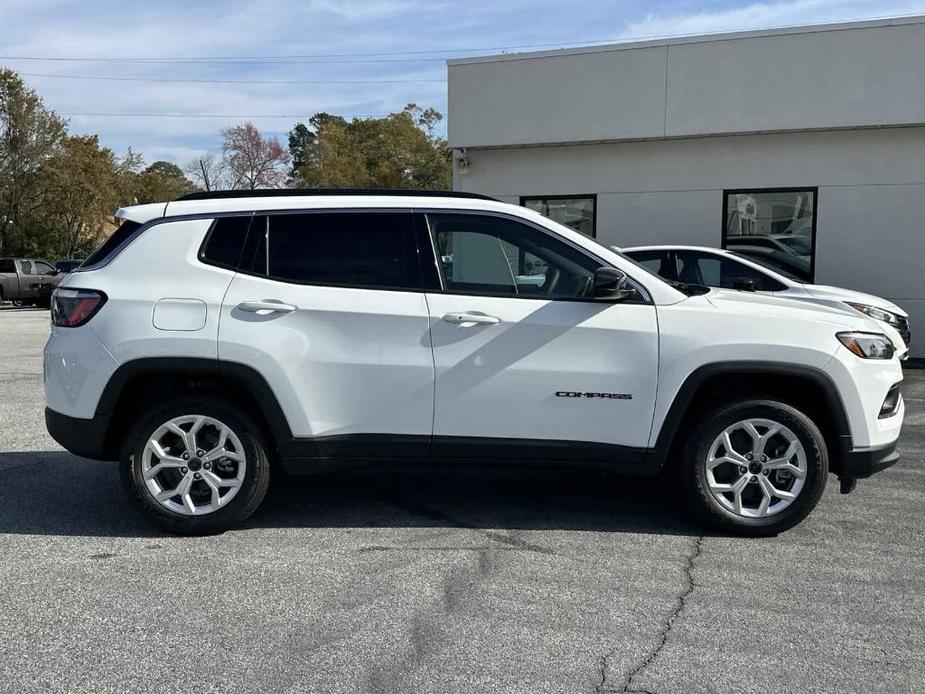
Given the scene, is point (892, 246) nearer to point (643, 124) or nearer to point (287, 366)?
point (643, 124)

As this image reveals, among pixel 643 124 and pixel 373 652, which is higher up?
pixel 643 124

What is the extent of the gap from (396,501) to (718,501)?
80.0 inches

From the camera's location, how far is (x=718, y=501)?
16.4 ft

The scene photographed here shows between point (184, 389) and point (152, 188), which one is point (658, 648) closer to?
point (184, 389)

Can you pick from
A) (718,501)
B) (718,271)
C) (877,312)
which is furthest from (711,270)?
(718,501)

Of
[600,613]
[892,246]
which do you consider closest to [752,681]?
[600,613]

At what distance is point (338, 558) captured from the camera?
4.70 metres

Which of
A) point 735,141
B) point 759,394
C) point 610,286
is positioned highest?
point 735,141

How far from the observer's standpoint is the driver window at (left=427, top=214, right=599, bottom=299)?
5008 millimetres

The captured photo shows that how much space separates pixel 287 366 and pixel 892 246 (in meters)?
10.9

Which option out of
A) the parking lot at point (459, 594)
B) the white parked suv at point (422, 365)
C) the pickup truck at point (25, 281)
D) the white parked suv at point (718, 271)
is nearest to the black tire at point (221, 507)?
the white parked suv at point (422, 365)

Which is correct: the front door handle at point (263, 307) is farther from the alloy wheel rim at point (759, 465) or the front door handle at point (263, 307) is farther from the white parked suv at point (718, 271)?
the white parked suv at point (718, 271)

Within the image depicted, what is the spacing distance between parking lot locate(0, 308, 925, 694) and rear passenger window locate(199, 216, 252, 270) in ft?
5.20

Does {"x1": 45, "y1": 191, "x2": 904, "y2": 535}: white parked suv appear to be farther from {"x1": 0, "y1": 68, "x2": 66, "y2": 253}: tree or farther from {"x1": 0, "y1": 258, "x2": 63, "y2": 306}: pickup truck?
{"x1": 0, "y1": 68, "x2": 66, "y2": 253}: tree
